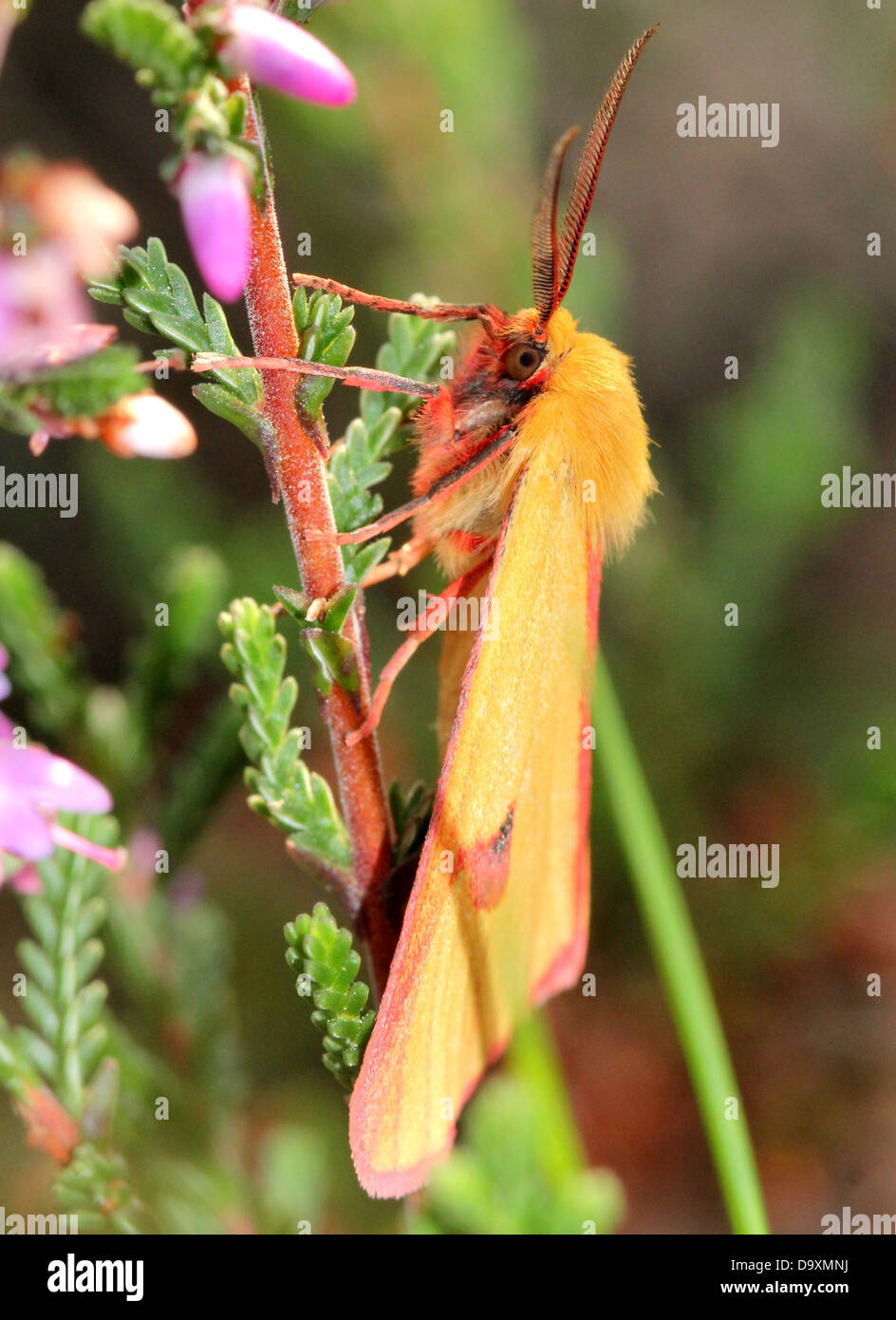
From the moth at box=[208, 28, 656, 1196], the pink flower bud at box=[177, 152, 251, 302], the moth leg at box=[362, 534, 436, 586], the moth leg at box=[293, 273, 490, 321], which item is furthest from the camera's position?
the moth leg at box=[362, 534, 436, 586]

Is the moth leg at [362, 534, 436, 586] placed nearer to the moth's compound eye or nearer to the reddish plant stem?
the reddish plant stem

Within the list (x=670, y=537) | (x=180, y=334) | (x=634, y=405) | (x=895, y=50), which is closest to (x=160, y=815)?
(x=180, y=334)

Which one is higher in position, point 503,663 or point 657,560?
point 657,560

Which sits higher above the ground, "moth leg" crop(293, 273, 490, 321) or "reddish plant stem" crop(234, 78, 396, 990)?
"moth leg" crop(293, 273, 490, 321)

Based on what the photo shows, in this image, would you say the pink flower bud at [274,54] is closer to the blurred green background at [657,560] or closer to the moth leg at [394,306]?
the moth leg at [394,306]

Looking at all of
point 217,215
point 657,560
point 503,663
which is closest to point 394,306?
point 503,663

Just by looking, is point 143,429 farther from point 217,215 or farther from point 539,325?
point 539,325

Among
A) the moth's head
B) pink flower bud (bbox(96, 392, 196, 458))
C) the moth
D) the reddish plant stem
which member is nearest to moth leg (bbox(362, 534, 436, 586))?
the moth
